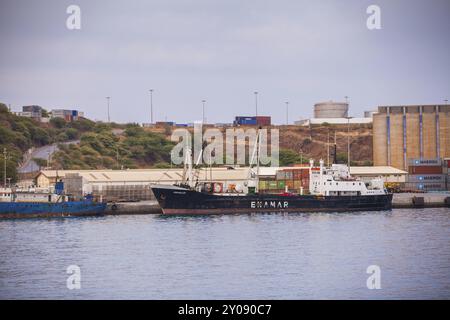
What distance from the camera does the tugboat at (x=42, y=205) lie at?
256 ft

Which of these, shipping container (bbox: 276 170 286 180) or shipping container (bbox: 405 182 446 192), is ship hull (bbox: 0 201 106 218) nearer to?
shipping container (bbox: 276 170 286 180)

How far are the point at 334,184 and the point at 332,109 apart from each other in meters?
88.2

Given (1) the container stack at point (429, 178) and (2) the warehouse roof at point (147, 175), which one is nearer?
(2) the warehouse roof at point (147, 175)

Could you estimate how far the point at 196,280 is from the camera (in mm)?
41844

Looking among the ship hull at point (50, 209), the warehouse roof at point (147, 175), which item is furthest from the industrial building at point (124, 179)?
the ship hull at point (50, 209)

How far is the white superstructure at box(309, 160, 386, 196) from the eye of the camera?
289 feet

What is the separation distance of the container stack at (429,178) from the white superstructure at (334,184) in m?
22.8

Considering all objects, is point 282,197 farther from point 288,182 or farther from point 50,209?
point 50,209

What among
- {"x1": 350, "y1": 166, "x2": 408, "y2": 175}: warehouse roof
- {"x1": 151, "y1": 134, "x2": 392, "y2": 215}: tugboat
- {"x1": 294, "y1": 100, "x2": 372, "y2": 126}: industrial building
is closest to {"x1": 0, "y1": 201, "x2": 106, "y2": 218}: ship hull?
{"x1": 151, "y1": 134, "x2": 392, "y2": 215}: tugboat

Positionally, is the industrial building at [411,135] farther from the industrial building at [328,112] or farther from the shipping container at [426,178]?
the industrial building at [328,112]

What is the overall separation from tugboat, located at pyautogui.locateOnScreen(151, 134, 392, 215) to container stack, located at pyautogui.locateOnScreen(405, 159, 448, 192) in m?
21.0
